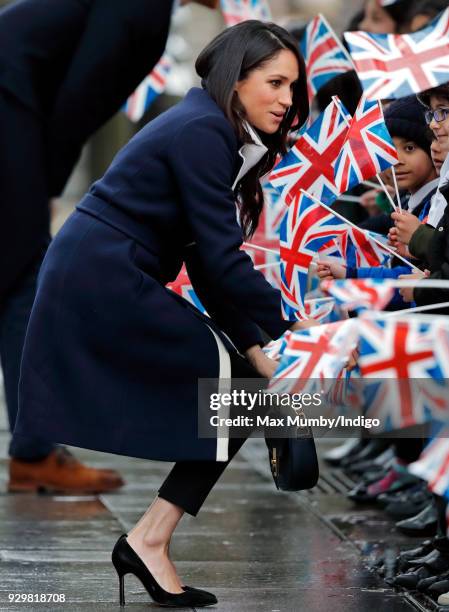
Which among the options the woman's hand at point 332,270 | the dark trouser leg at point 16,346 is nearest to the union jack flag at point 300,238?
the woman's hand at point 332,270

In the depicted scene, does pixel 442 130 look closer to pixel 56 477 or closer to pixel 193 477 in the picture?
pixel 193 477

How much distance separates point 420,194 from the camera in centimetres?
464

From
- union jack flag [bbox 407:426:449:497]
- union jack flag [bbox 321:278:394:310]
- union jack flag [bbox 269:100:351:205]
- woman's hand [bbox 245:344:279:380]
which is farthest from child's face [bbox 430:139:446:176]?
union jack flag [bbox 407:426:449:497]

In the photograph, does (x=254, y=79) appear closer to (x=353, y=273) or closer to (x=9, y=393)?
(x=353, y=273)

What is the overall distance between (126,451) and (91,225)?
26.5 inches

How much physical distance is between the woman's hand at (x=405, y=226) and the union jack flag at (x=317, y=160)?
274 mm

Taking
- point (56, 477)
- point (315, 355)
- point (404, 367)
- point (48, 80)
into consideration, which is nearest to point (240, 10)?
point (48, 80)

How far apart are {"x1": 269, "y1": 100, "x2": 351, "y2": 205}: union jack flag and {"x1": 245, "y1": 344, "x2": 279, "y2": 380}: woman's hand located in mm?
518

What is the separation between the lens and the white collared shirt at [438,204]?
4.11m

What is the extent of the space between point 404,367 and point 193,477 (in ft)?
3.59

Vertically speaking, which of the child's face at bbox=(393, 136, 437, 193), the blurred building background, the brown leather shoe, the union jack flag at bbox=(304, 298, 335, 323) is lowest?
the blurred building background

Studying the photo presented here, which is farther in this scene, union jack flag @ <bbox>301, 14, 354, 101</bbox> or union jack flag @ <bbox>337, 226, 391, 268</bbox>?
union jack flag @ <bbox>301, 14, 354, 101</bbox>

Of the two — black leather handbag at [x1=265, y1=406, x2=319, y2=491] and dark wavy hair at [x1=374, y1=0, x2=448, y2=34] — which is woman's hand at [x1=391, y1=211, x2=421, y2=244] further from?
dark wavy hair at [x1=374, y1=0, x2=448, y2=34]

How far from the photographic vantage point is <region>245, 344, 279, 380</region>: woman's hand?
408cm
